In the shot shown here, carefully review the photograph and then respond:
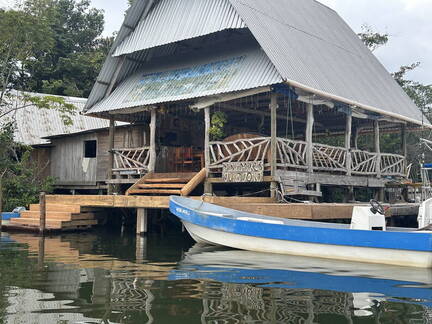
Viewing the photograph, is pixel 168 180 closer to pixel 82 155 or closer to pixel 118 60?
pixel 118 60

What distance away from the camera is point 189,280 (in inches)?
302

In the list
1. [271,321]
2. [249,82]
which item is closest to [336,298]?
[271,321]

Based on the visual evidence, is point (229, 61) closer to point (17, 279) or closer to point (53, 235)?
point (53, 235)

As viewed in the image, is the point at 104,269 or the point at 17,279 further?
the point at 104,269

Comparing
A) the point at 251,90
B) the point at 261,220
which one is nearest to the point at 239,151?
the point at 251,90

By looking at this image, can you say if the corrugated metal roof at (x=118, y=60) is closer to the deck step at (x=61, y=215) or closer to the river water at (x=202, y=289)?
the deck step at (x=61, y=215)

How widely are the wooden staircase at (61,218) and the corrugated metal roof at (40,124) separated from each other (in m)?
8.73

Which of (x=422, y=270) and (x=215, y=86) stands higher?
(x=215, y=86)

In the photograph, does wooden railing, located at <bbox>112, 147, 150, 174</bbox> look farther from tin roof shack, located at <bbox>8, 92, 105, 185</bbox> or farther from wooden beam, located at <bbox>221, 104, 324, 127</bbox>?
tin roof shack, located at <bbox>8, 92, 105, 185</bbox>

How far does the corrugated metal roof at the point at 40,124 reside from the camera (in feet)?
80.2

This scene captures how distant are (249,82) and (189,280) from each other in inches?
290

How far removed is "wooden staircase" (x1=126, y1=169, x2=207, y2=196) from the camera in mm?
14648

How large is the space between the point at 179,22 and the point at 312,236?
939 centimetres

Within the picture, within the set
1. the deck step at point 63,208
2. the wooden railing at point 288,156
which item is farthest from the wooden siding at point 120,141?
the wooden railing at point 288,156
